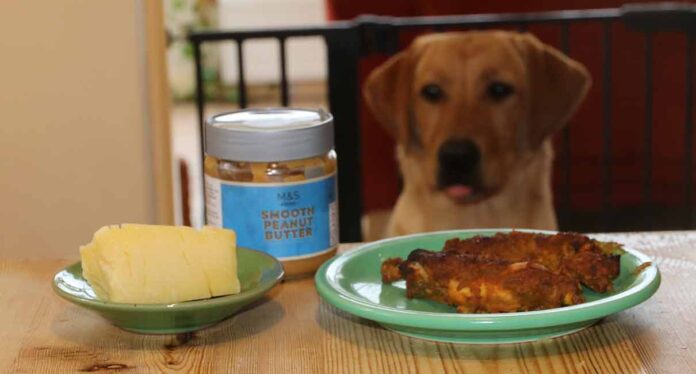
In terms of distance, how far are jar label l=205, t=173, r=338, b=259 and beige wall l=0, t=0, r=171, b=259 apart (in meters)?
0.49

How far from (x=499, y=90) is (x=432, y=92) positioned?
0.11 m

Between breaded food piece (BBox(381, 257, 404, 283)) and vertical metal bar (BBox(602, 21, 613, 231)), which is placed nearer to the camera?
breaded food piece (BBox(381, 257, 404, 283))

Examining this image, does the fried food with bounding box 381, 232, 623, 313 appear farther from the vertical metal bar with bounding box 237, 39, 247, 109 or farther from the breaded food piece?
the vertical metal bar with bounding box 237, 39, 247, 109

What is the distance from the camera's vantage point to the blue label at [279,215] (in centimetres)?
81

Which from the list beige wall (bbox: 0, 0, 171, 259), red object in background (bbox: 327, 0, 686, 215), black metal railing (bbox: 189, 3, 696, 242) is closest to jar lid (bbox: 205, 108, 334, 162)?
beige wall (bbox: 0, 0, 171, 259)

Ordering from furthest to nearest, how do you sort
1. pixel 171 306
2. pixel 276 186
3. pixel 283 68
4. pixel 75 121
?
1. pixel 283 68
2. pixel 75 121
3. pixel 276 186
4. pixel 171 306

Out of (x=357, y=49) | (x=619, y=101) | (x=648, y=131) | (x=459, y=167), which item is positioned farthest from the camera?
(x=619, y=101)

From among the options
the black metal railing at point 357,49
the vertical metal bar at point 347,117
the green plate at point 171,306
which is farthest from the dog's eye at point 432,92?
the green plate at point 171,306

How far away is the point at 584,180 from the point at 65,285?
58.2 inches

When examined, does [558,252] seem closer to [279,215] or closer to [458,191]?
[279,215]

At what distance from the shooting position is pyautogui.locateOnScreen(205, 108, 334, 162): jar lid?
812mm

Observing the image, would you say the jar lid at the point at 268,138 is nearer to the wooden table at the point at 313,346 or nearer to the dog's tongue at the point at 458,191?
the wooden table at the point at 313,346

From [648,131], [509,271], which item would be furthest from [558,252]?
[648,131]

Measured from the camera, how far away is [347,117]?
1.60m
